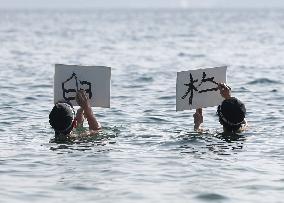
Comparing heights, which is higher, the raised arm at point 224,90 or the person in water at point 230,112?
the raised arm at point 224,90

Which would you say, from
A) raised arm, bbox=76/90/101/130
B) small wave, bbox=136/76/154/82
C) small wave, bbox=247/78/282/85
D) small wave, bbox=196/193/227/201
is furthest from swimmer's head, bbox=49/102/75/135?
small wave, bbox=136/76/154/82

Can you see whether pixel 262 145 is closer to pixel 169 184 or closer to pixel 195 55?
pixel 169 184

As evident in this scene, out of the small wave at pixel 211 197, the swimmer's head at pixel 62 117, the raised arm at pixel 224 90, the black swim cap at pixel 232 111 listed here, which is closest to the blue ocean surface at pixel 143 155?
the small wave at pixel 211 197

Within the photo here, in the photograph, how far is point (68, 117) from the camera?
17281 mm

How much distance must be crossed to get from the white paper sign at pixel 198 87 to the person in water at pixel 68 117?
2078 mm

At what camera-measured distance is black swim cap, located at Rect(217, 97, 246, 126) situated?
696 inches

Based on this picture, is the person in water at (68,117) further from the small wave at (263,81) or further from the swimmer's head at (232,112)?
the small wave at (263,81)

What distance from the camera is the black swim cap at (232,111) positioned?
58.0ft

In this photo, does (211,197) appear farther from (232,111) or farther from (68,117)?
(68,117)

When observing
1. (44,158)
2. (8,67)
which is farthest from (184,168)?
(8,67)

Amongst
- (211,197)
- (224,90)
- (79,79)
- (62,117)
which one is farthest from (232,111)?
(211,197)

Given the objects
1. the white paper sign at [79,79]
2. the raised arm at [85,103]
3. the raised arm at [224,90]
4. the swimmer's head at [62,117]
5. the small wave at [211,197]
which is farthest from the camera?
the raised arm at [224,90]

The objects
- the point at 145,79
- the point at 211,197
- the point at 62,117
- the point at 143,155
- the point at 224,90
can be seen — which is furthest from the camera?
the point at 145,79

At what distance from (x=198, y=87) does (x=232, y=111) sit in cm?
111
